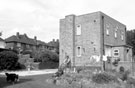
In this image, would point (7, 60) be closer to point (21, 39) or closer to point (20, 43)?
point (20, 43)

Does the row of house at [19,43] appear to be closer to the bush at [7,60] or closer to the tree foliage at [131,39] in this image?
the bush at [7,60]

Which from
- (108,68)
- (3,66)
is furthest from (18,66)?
(108,68)

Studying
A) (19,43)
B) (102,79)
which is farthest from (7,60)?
(19,43)

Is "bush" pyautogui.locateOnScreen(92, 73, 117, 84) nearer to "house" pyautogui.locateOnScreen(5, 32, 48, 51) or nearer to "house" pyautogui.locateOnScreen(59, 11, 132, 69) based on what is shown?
"house" pyautogui.locateOnScreen(59, 11, 132, 69)

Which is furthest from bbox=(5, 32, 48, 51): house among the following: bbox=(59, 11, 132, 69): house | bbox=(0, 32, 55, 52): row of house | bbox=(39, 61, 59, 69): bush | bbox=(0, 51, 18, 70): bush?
bbox=(59, 11, 132, 69): house

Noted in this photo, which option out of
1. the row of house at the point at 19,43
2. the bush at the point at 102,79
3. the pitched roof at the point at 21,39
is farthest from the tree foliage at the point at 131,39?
the bush at the point at 102,79

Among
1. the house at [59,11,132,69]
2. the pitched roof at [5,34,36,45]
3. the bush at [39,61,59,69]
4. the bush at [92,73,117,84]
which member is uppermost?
the pitched roof at [5,34,36,45]

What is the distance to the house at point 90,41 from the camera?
23.1 meters

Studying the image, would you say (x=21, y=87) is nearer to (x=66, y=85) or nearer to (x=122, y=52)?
(x=66, y=85)

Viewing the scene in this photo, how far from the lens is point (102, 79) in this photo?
12.1 m

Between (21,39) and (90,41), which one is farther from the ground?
(21,39)

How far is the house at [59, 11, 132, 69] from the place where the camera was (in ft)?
75.7

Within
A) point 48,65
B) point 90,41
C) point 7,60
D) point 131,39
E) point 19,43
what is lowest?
point 48,65

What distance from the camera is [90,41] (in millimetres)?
23875
